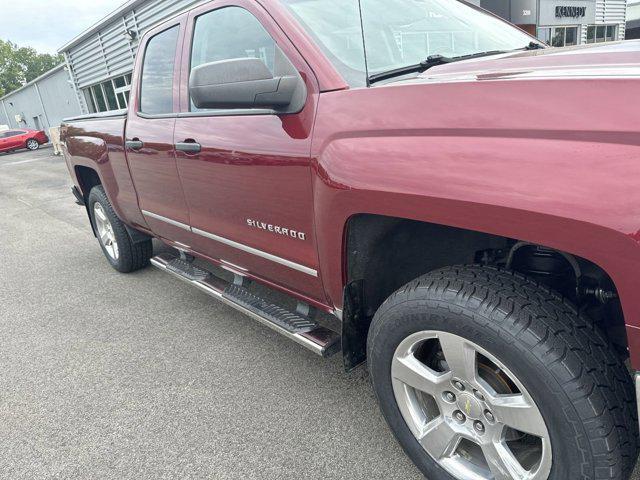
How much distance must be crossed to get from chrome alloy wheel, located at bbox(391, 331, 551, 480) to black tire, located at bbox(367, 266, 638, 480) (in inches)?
2.0

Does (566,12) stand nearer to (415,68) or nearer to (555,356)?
(415,68)

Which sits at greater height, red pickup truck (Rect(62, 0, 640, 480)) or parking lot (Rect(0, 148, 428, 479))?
red pickup truck (Rect(62, 0, 640, 480))

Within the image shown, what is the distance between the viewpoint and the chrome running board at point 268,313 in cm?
218

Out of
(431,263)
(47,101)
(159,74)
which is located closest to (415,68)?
(431,263)

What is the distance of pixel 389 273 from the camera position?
2.05m

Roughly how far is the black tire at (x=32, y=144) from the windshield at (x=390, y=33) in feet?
94.5

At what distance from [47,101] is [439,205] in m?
34.4

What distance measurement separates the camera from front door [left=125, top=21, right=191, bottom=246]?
2.85m

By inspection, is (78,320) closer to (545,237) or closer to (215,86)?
(215,86)

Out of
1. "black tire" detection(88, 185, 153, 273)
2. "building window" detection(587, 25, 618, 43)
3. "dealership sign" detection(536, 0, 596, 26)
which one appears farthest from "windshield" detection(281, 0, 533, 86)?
"building window" detection(587, 25, 618, 43)

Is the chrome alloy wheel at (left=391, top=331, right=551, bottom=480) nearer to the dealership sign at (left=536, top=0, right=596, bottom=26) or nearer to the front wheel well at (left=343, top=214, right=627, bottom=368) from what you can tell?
the front wheel well at (left=343, top=214, right=627, bottom=368)

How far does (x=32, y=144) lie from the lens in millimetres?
26438

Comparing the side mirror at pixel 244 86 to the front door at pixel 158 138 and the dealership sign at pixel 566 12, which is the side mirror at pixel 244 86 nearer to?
the front door at pixel 158 138

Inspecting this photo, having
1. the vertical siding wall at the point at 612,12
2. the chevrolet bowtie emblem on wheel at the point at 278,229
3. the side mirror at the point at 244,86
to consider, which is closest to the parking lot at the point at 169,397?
the chevrolet bowtie emblem on wheel at the point at 278,229
